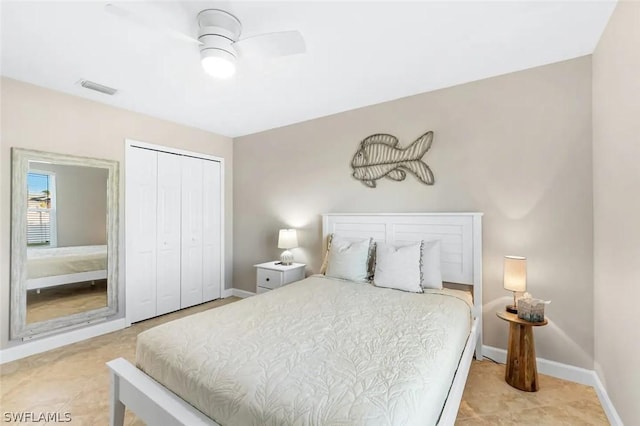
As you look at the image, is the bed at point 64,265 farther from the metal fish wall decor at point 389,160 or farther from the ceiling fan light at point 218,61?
the metal fish wall decor at point 389,160

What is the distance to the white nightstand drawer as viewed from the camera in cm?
338

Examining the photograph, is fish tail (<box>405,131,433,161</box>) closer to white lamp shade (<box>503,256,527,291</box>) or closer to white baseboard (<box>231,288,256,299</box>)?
white lamp shade (<box>503,256,527,291</box>)

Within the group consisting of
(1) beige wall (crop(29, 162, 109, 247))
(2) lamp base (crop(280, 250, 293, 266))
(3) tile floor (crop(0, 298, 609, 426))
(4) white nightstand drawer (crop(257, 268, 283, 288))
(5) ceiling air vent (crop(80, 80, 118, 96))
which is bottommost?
(3) tile floor (crop(0, 298, 609, 426))

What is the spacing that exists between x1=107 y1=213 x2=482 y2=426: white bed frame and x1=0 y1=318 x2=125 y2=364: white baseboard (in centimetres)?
177

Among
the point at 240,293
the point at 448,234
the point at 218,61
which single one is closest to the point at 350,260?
the point at 448,234

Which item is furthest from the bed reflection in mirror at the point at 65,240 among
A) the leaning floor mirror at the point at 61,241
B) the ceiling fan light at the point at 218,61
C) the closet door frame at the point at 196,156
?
the ceiling fan light at the point at 218,61

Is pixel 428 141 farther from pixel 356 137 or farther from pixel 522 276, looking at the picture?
pixel 522 276

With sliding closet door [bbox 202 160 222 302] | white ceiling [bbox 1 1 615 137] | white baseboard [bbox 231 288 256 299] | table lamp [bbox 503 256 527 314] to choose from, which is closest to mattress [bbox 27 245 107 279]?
sliding closet door [bbox 202 160 222 302]

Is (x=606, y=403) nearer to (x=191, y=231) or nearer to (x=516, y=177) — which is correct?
(x=516, y=177)

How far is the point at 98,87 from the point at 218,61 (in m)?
1.77

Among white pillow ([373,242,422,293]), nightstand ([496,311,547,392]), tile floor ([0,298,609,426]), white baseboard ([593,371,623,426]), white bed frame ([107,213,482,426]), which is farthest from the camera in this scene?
white pillow ([373,242,422,293])

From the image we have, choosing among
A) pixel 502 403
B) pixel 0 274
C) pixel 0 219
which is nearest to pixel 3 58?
pixel 0 219

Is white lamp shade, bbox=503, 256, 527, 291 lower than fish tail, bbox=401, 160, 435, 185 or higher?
lower

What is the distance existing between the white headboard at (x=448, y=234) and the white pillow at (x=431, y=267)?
20cm
